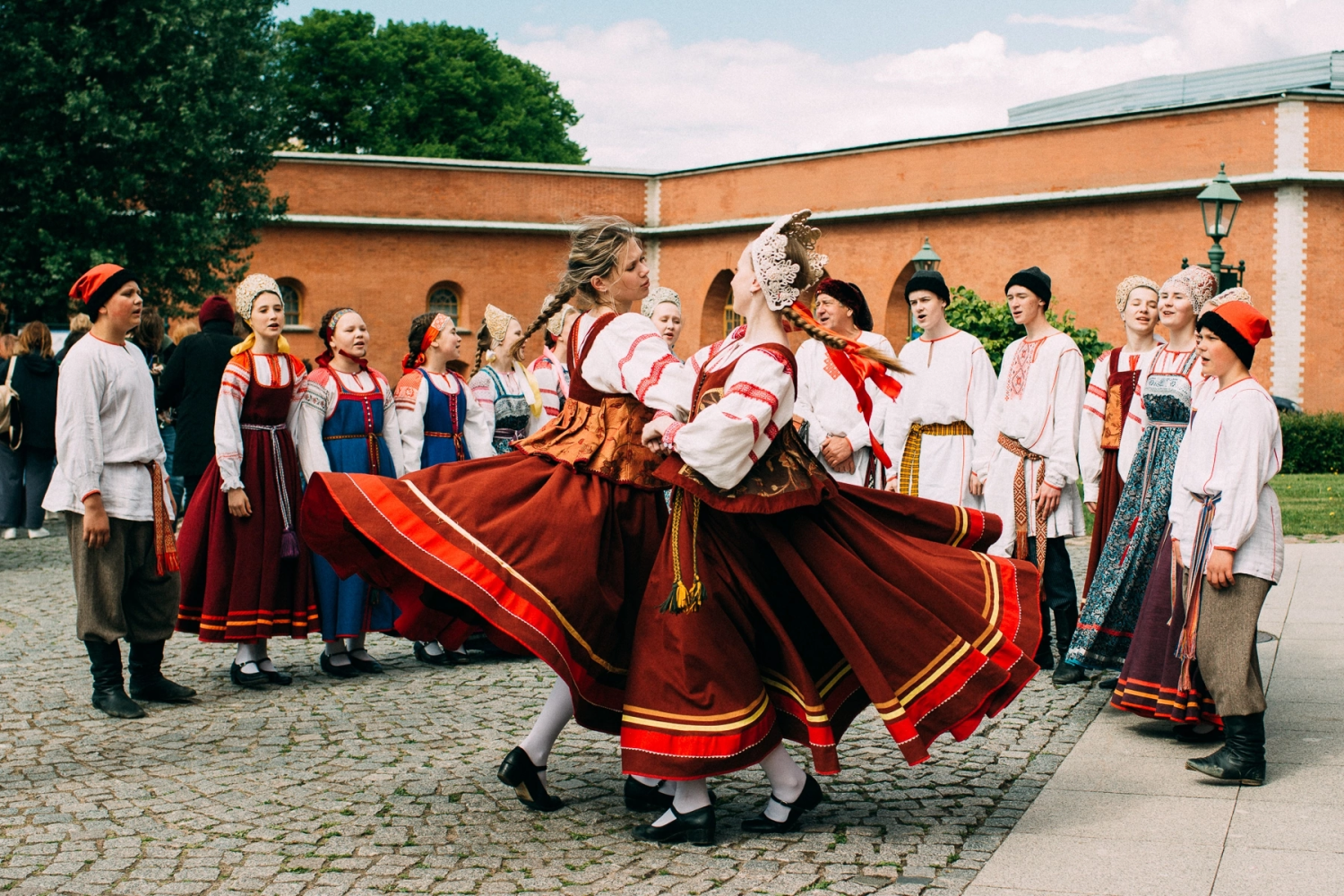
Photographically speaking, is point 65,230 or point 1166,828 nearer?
point 1166,828

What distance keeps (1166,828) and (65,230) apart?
21548 millimetres

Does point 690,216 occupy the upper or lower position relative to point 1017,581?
upper

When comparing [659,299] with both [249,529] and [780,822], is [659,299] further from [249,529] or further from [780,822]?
[780,822]

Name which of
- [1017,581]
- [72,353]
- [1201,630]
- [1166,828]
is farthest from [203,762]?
[1201,630]

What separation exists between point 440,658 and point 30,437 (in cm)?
662

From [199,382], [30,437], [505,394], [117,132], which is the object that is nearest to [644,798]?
[505,394]

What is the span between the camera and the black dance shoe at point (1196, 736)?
217 inches

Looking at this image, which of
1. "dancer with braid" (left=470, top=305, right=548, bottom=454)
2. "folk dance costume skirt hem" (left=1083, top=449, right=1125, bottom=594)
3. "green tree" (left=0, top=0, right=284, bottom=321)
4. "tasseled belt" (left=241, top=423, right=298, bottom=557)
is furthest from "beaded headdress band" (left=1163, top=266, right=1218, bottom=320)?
"green tree" (left=0, top=0, right=284, bottom=321)

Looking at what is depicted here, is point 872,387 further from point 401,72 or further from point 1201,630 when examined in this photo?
point 401,72

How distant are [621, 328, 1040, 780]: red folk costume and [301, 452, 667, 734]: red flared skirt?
0.69ft

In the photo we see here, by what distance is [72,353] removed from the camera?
6.00 metres

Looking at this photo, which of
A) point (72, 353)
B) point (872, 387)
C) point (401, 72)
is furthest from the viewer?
point (401, 72)

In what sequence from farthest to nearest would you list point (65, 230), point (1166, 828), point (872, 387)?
point (65, 230), point (872, 387), point (1166, 828)

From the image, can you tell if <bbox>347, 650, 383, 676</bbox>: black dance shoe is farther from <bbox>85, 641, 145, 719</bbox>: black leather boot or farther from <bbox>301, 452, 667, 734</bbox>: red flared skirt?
<bbox>301, 452, 667, 734</bbox>: red flared skirt
